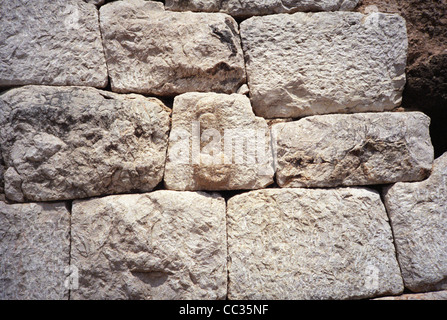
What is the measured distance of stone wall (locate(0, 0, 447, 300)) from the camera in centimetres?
155

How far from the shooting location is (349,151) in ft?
5.52

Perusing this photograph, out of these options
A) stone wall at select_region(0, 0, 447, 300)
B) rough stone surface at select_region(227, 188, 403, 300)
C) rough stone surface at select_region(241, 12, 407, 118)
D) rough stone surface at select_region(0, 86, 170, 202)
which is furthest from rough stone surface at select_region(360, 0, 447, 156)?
rough stone surface at select_region(0, 86, 170, 202)

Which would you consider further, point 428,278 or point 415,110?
point 415,110

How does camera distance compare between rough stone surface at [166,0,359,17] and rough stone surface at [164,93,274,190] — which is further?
rough stone surface at [166,0,359,17]

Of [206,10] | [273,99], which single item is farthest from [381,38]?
[206,10]

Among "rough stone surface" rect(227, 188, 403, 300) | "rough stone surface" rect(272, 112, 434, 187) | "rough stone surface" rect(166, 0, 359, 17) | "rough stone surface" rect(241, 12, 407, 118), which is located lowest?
"rough stone surface" rect(227, 188, 403, 300)

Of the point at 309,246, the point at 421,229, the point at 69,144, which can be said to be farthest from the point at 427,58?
A: the point at 69,144

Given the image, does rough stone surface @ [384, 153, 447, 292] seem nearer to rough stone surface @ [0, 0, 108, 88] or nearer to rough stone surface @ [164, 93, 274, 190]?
rough stone surface @ [164, 93, 274, 190]

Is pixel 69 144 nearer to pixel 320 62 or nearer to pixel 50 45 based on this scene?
pixel 50 45

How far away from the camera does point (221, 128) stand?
1652 mm
